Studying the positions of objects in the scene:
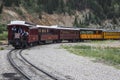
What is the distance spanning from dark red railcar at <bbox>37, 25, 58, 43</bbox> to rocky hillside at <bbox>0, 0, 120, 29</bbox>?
19.9 m

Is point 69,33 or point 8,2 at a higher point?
point 8,2

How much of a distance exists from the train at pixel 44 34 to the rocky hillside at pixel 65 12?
55.9 feet

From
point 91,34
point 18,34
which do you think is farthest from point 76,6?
point 18,34

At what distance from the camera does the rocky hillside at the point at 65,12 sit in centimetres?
9469

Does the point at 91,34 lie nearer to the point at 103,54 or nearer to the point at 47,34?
the point at 47,34

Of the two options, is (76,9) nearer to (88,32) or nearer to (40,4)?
(40,4)

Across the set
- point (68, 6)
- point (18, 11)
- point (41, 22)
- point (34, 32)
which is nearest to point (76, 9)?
point (68, 6)

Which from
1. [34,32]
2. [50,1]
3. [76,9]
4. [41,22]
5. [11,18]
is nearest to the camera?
[34,32]

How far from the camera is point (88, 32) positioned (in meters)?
79.1

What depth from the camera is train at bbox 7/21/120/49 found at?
139ft

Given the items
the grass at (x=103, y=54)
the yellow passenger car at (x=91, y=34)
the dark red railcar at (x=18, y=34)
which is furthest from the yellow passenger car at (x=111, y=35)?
the grass at (x=103, y=54)

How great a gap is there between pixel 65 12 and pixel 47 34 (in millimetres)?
68986

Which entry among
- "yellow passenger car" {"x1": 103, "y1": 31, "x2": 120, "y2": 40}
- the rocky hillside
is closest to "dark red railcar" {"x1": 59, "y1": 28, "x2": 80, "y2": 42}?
"yellow passenger car" {"x1": 103, "y1": 31, "x2": 120, "y2": 40}

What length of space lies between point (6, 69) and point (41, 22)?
3221 inches
